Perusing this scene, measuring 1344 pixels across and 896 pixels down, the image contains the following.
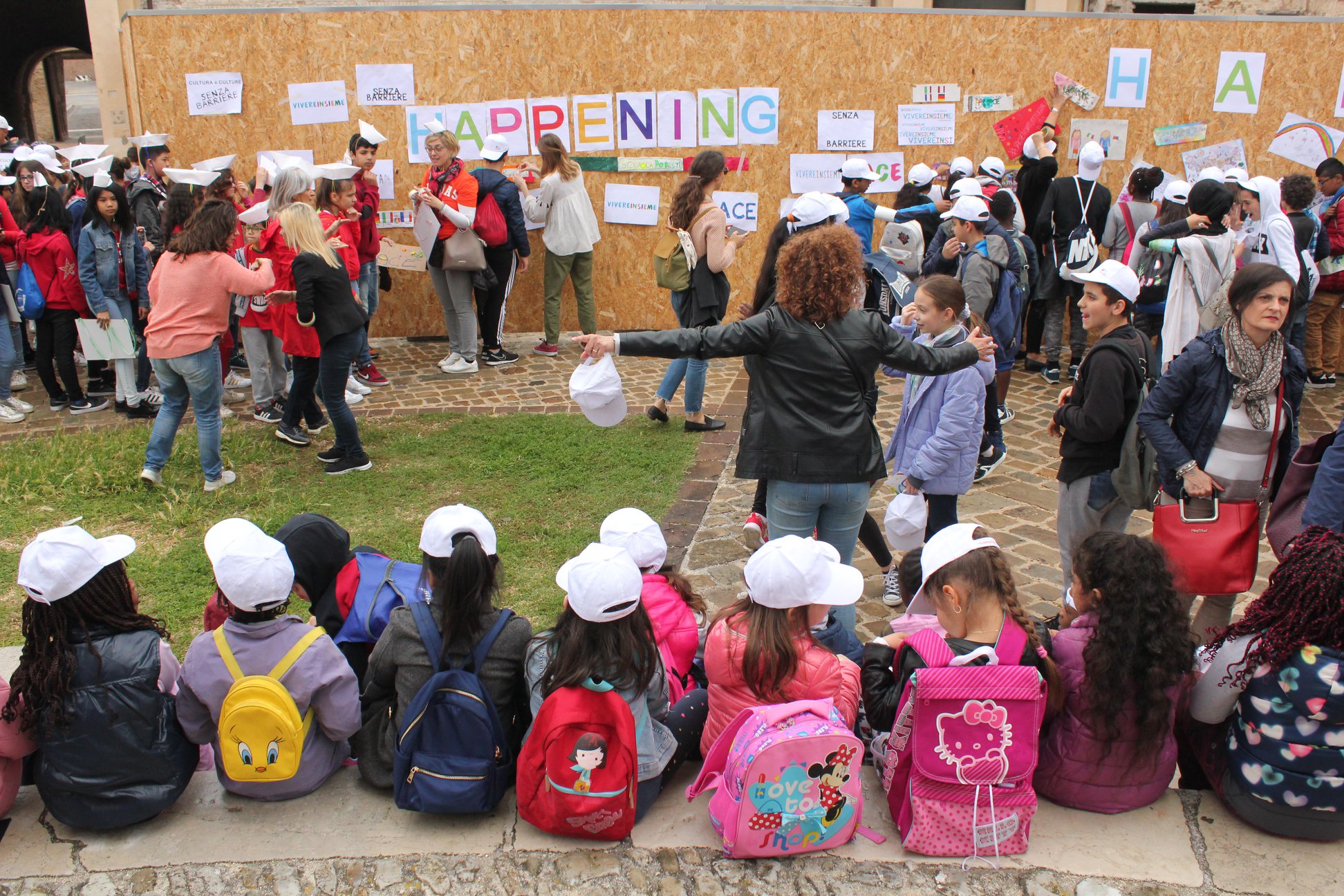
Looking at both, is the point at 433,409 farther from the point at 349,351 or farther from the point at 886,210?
the point at 886,210

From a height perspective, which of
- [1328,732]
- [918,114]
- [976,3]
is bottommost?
[1328,732]

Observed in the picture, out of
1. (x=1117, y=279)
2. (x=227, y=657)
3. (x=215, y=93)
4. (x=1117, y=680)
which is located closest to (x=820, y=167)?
(x=215, y=93)

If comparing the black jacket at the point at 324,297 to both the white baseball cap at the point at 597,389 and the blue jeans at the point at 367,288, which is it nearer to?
the blue jeans at the point at 367,288

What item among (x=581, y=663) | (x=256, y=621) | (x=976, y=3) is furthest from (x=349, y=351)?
(x=976, y=3)

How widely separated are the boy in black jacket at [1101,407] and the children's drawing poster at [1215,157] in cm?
697

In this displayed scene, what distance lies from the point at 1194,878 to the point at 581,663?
75.4 inches

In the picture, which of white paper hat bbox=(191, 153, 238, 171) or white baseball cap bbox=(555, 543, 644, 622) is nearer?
white baseball cap bbox=(555, 543, 644, 622)

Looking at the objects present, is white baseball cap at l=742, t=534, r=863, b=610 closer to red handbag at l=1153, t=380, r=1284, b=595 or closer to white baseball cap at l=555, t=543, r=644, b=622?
white baseball cap at l=555, t=543, r=644, b=622

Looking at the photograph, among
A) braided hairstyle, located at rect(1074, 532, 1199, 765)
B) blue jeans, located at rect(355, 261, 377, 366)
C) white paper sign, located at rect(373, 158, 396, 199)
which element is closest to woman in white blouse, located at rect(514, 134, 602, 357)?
white paper sign, located at rect(373, 158, 396, 199)

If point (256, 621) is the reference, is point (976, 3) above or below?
above

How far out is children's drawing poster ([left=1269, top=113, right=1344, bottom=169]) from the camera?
1034 cm

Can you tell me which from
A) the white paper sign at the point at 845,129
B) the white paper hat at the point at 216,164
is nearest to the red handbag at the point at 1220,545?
the white paper sign at the point at 845,129

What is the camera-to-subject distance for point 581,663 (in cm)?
304

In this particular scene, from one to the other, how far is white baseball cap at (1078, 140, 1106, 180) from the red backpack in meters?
7.86
